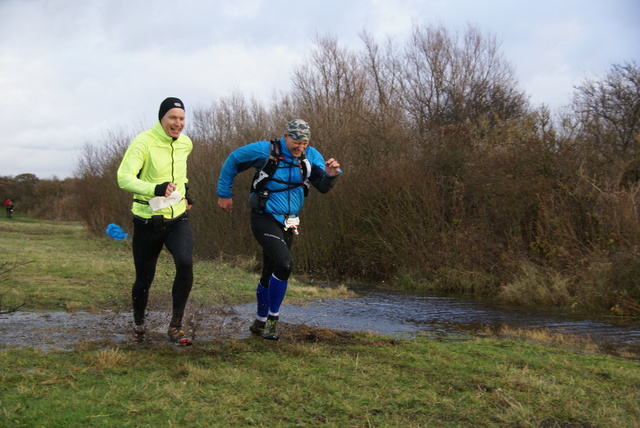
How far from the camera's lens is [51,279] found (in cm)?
1088

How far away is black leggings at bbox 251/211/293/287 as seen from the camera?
6.59m

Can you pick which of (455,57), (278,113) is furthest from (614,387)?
(455,57)

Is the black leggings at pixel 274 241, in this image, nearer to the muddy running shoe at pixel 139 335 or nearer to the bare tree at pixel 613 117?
the muddy running shoe at pixel 139 335

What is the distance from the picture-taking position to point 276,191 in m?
6.78

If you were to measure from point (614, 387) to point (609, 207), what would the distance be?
9.69 metres

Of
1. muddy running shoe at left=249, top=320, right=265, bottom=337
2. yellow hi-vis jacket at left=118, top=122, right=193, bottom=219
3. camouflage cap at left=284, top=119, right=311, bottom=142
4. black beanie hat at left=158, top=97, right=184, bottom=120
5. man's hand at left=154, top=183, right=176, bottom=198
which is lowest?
muddy running shoe at left=249, top=320, right=265, bottom=337

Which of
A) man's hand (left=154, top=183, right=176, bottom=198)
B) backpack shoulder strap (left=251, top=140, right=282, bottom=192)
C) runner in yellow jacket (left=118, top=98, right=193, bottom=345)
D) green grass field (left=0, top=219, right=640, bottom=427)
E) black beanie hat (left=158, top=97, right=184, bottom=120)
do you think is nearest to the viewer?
green grass field (left=0, top=219, right=640, bottom=427)

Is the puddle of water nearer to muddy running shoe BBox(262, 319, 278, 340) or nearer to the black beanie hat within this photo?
muddy running shoe BBox(262, 319, 278, 340)

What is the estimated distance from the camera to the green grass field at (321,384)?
4043 mm

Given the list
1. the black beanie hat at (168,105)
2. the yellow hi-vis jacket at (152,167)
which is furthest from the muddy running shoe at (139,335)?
the black beanie hat at (168,105)

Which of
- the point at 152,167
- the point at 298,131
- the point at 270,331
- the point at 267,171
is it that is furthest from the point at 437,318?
the point at 152,167

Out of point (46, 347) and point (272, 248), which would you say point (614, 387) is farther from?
point (46, 347)

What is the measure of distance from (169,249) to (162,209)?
0.41 metres

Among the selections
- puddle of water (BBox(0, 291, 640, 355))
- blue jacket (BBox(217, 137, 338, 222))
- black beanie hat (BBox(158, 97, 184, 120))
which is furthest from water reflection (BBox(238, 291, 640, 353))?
black beanie hat (BBox(158, 97, 184, 120))
